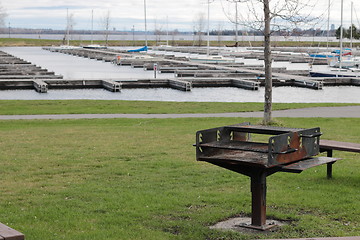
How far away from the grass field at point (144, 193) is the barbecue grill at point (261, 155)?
1.60 feet

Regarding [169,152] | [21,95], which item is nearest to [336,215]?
[169,152]

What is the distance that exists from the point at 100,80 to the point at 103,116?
26.3 metres

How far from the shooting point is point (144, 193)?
9219 millimetres

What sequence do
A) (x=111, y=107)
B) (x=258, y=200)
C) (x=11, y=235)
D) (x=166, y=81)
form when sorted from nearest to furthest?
1. (x=11, y=235)
2. (x=258, y=200)
3. (x=111, y=107)
4. (x=166, y=81)

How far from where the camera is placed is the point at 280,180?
33.5 ft

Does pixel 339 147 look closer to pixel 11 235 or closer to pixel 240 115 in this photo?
pixel 11 235

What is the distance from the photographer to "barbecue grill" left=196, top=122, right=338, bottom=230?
23.4 feet

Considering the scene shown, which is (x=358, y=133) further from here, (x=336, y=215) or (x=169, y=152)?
(x=336, y=215)

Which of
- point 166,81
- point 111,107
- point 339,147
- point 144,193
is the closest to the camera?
point 144,193

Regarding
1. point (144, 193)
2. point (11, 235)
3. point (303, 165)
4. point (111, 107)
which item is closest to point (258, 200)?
point (303, 165)

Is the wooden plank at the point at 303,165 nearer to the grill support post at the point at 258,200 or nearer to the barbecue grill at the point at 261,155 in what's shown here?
the barbecue grill at the point at 261,155

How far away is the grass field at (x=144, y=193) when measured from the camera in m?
7.44

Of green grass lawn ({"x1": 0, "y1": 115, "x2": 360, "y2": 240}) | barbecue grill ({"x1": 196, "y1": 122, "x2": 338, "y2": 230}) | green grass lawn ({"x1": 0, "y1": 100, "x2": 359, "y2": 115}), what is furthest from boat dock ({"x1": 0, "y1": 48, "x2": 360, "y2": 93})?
barbecue grill ({"x1": 196, "y1": 122, "x2": 338, "y2": 230})

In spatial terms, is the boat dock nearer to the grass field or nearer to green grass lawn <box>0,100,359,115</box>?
green grass lawn <box>0,100,359,115</box>
